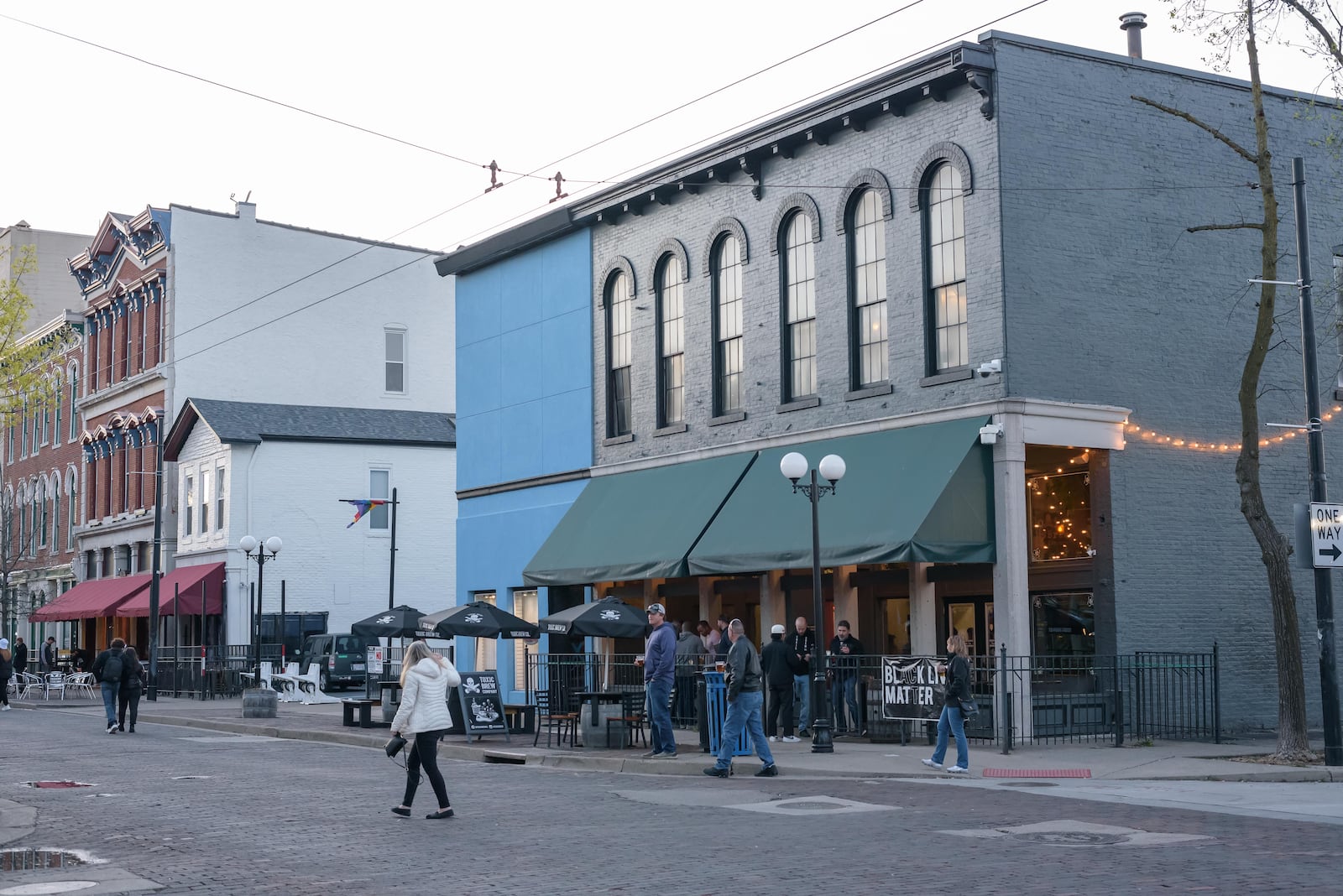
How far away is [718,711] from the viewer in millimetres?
19688

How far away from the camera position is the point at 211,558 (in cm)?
4791

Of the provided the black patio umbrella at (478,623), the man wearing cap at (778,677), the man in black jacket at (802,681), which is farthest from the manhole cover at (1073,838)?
the black patio umbrella at (478,623)

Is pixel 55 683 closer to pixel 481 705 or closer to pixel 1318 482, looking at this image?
pixel 481 705

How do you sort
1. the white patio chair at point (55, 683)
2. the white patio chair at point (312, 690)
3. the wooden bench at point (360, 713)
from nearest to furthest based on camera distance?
1. the wooden bench at point (360, 713)
2. the white patio chair at point (312, 690)
3. the white patio chair at point (55, 683)

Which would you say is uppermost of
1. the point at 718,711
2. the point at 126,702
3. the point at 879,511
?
the point at 879,511

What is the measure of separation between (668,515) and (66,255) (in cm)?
5297

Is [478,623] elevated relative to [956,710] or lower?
elevated

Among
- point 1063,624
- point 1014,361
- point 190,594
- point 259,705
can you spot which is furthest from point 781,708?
point 190,594

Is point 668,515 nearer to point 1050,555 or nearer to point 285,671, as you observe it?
point 1050,555

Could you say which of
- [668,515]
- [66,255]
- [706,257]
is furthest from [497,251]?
[66,255]

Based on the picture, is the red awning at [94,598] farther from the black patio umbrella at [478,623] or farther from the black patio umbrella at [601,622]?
the black patio umbrella at [601,622]

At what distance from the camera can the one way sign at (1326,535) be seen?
18.5 metres

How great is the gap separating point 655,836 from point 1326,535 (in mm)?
10279

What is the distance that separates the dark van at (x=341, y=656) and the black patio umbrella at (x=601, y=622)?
20103 millimetres
